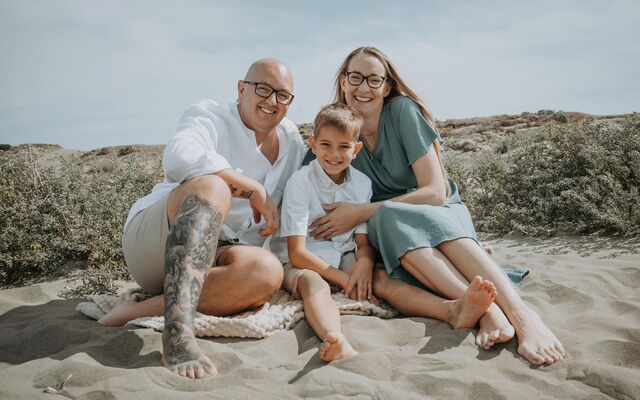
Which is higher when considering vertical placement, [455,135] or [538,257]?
[455,135]

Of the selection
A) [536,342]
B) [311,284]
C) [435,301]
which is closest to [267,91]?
[311,284]

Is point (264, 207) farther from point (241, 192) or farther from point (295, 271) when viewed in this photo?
point (295, 271)

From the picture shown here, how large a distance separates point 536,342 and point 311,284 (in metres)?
1.24

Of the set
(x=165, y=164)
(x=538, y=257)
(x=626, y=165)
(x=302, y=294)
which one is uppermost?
(x=165, y=164)

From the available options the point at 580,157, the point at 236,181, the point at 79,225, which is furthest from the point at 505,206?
the point at 79,225

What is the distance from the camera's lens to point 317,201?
11.8ft

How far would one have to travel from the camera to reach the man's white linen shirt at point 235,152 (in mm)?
3303

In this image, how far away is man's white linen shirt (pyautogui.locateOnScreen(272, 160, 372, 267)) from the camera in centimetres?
339

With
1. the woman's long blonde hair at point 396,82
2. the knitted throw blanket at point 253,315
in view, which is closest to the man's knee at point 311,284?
the knitted throw blanket at point 253,315

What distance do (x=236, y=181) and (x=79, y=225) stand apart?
3.20 m

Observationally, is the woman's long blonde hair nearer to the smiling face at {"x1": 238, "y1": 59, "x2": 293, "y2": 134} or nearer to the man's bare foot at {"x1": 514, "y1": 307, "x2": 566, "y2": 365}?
the smiling face at {"x1": 238, "y1": 59, "x2": 293, "y2": 134}

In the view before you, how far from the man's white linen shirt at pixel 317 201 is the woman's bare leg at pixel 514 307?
700mm

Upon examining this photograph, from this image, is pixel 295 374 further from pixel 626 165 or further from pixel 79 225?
pixel 626 165

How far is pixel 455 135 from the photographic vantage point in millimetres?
13570
